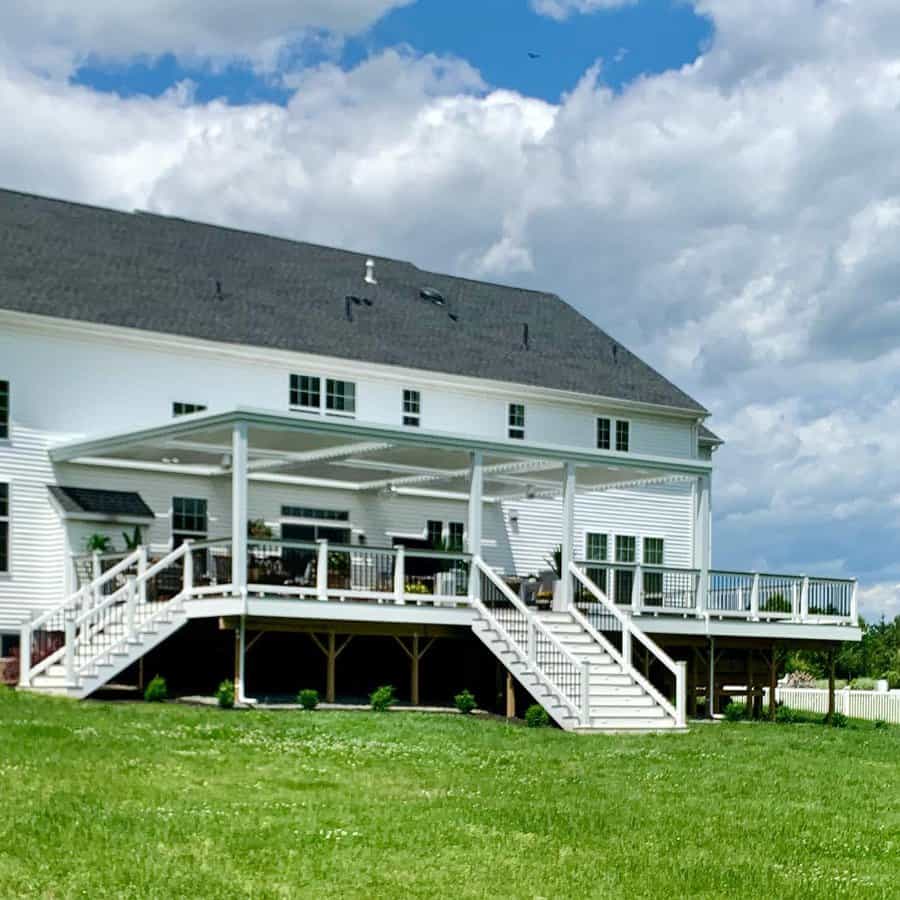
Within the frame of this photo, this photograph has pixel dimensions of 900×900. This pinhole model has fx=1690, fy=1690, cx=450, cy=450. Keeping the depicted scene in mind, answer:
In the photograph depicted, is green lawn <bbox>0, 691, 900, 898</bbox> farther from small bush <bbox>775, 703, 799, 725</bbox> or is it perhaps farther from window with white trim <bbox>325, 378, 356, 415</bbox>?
window with white trim <bbox>325, 378, 356, 415</bbox>

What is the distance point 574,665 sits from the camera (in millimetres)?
26234

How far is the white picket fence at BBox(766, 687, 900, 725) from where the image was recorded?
4125 cm

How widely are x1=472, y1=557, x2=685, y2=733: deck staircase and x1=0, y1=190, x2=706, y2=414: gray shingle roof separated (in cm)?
947

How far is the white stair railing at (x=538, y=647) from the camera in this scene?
1020 inches

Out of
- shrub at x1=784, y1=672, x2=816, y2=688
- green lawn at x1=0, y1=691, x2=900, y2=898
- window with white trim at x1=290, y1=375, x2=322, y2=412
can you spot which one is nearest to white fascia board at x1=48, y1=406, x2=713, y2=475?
green lawn at x1=0, y1=691, x2=900, y2=898

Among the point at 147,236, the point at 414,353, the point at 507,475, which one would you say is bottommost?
the point at 507,475

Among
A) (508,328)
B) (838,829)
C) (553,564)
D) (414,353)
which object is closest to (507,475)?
(553,564)

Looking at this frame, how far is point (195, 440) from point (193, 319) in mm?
5933

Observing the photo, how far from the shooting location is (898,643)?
62.5 meters

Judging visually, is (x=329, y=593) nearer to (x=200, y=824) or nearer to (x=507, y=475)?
(x=507, y=475)

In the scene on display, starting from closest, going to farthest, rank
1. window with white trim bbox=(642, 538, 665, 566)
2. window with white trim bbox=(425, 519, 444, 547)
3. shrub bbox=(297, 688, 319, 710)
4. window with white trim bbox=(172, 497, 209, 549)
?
1. shrub bbox=(297, 688, 319, 710)
2. window with white trim bbox=(172, 497, 209, 549)
3. window with white trim bbox=(425, 519, 444, 547)
4. window with white trim bbox=(642, 538, 665, 566)

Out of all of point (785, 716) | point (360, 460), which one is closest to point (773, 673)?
point (785, 716)

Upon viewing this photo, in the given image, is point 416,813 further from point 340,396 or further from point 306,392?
point 340,396

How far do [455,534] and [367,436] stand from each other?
1083 cm
